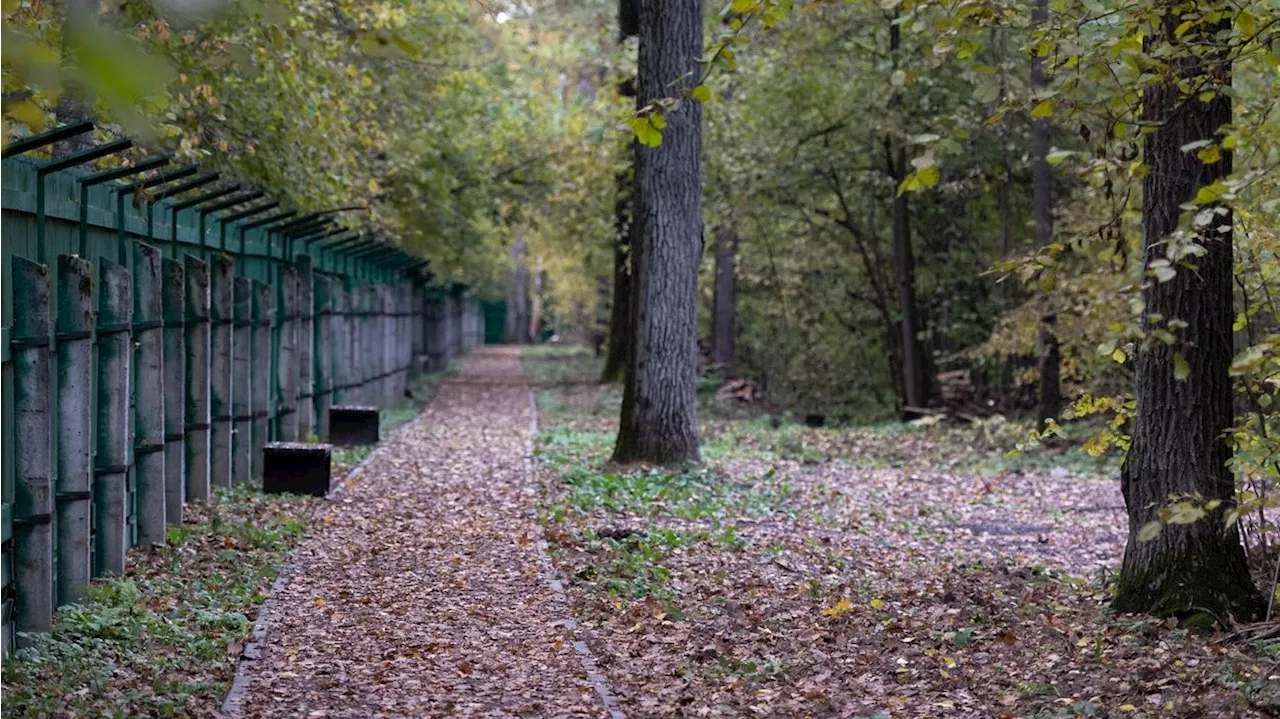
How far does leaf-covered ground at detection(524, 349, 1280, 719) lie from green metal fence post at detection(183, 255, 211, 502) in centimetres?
301

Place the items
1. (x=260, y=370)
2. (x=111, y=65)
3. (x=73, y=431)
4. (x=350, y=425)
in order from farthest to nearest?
(x=350, y=425) < (x=260, y=370) < (x=73, y=431) < (x=111, y=65)

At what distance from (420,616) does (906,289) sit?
16.8 m

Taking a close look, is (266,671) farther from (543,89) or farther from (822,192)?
(543,89)

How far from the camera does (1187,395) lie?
7.17 meters

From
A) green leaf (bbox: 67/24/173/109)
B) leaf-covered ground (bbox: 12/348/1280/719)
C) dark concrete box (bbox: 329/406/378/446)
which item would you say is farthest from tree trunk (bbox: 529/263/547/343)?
green leaf (bbox: 67/24/173/109)

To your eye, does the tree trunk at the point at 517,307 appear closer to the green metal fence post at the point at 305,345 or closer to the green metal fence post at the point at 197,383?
the green metal fence post at the point at 305,345

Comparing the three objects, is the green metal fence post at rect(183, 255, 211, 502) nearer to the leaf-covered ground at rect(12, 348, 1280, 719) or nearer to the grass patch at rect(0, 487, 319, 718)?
the leaf-covered ground at rect(12, 348, 1280, 719)

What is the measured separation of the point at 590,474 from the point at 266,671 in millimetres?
7679

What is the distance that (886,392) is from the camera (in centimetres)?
2762

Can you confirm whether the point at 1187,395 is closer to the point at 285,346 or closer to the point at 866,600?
the point at 866,600

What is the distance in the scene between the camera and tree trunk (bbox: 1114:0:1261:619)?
23.1ft

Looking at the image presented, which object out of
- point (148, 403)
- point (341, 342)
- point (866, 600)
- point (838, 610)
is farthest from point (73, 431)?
point (341, 342)

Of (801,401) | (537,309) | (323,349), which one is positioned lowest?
(801,401)

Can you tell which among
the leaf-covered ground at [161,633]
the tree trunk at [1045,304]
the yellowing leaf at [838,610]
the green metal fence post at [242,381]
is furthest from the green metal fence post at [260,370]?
the tree trunk at [1045,304]
